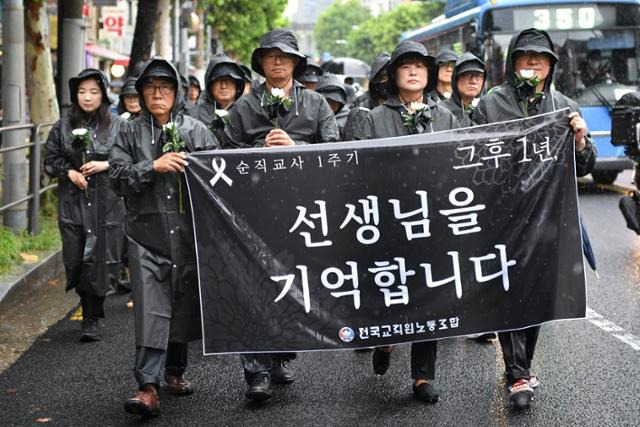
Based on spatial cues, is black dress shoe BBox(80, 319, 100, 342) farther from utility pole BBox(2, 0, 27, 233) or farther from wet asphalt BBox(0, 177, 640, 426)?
utility pole BBox(2, 0, 27, 233)

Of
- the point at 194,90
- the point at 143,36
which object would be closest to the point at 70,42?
the point at 194,90

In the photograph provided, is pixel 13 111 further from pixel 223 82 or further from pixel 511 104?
pixel 511 104

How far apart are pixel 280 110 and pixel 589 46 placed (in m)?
12.9

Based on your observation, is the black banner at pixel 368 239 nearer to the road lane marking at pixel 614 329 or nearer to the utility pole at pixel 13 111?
the road lane marking at pixel 614 329

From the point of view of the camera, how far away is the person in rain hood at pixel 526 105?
20.6ft

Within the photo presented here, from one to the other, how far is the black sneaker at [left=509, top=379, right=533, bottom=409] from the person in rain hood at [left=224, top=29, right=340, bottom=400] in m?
1.30

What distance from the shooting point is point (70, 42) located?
14.8 metres

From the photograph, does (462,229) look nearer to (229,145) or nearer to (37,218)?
(229,145)

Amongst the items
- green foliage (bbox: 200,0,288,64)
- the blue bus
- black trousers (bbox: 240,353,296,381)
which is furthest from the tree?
black trousers (bbox: 240,353,296,381)

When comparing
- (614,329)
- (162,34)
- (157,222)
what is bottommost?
(614,329)

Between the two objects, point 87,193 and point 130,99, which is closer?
point 87,193

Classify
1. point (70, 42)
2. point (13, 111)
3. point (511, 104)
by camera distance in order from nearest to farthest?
point (511, 104)
point (13, 111)
point (70, 42)

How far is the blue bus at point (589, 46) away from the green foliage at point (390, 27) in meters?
68.3

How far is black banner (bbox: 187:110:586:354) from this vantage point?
6.07m
